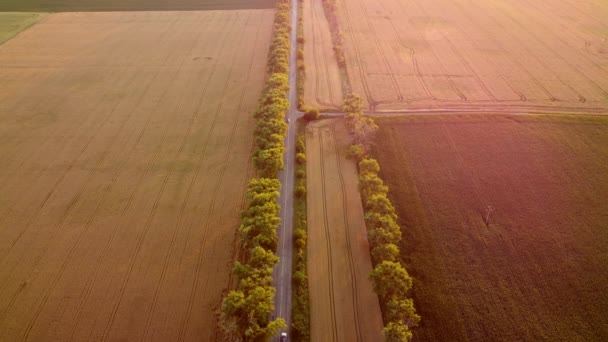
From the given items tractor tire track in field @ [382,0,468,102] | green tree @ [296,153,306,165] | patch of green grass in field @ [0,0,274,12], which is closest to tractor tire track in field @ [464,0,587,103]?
tractor tire track in field @ [382,0,468,102]

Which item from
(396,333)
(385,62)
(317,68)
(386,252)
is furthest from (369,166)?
(385,62)

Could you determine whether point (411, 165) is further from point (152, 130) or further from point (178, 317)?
point (152, 130)

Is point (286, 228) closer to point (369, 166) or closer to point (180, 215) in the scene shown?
point (180, 215)

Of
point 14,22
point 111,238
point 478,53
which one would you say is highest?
point 14,22

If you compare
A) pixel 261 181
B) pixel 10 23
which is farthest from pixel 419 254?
pixel 10 23

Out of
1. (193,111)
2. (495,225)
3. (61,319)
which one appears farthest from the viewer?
(193,111)

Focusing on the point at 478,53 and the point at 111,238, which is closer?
the point at 111,238
